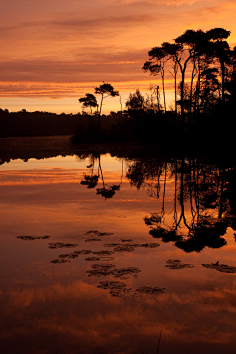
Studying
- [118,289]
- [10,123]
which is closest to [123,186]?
[118,289]

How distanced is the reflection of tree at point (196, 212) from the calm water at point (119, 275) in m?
0.03

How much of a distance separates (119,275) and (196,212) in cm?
528

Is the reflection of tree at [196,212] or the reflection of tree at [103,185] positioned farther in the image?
the reflection of tree at [103,185]

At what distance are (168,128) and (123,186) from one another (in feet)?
102

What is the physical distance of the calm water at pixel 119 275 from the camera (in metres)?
4.46

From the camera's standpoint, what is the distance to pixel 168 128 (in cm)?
4728

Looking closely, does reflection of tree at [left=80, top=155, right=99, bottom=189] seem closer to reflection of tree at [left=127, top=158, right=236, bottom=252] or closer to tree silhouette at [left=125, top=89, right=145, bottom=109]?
reflection of tree at [left=127, top=158, right=236, bottom=252]

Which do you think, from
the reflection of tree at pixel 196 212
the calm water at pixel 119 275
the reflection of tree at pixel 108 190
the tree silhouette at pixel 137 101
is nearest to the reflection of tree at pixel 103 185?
the reflection of tree at pixel 108 190

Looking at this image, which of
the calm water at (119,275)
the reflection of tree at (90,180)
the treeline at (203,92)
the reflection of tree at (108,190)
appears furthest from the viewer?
the treeline at (203,92)

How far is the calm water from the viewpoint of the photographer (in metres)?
4.46

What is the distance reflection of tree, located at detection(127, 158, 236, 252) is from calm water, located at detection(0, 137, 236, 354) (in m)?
0.03

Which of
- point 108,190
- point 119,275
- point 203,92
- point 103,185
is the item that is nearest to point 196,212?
point 119,275

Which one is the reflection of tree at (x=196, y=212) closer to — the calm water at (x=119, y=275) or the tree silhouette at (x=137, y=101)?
the calm water at (x=119, y=275)

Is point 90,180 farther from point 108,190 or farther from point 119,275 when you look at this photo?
point 119,275
